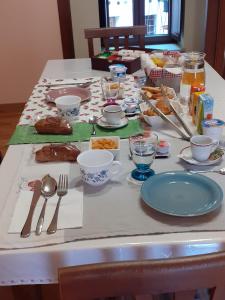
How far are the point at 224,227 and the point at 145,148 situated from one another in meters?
0.33

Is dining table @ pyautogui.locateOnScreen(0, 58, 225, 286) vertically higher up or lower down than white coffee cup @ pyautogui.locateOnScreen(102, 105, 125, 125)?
lower down

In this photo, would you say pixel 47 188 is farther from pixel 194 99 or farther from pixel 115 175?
pixel 194 99

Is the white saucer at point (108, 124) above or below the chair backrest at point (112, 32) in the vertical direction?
below

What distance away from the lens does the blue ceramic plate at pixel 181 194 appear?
0.86m

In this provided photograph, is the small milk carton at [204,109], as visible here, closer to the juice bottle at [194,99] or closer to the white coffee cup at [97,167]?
the juice bottle at [194,99]

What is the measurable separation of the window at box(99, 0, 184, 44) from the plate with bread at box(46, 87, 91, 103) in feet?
7.61

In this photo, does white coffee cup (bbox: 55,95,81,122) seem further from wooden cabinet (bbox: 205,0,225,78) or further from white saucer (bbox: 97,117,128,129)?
wooden cabinet (bbox: 205,0,225,78)

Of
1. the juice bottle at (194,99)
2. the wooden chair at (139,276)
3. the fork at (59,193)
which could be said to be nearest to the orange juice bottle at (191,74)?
the juice bottle at (194,99)

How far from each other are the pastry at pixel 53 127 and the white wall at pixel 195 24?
254cm

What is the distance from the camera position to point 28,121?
4.74 ft

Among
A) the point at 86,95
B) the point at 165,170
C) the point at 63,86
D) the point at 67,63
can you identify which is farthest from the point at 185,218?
the point at 67,63

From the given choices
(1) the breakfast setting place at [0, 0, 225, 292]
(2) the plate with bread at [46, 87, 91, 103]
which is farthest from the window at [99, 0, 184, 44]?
(2) the plate with bread at [46, 87, 91, 103]

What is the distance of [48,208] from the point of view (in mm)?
915

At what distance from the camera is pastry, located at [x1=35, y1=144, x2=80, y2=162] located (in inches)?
44.5
